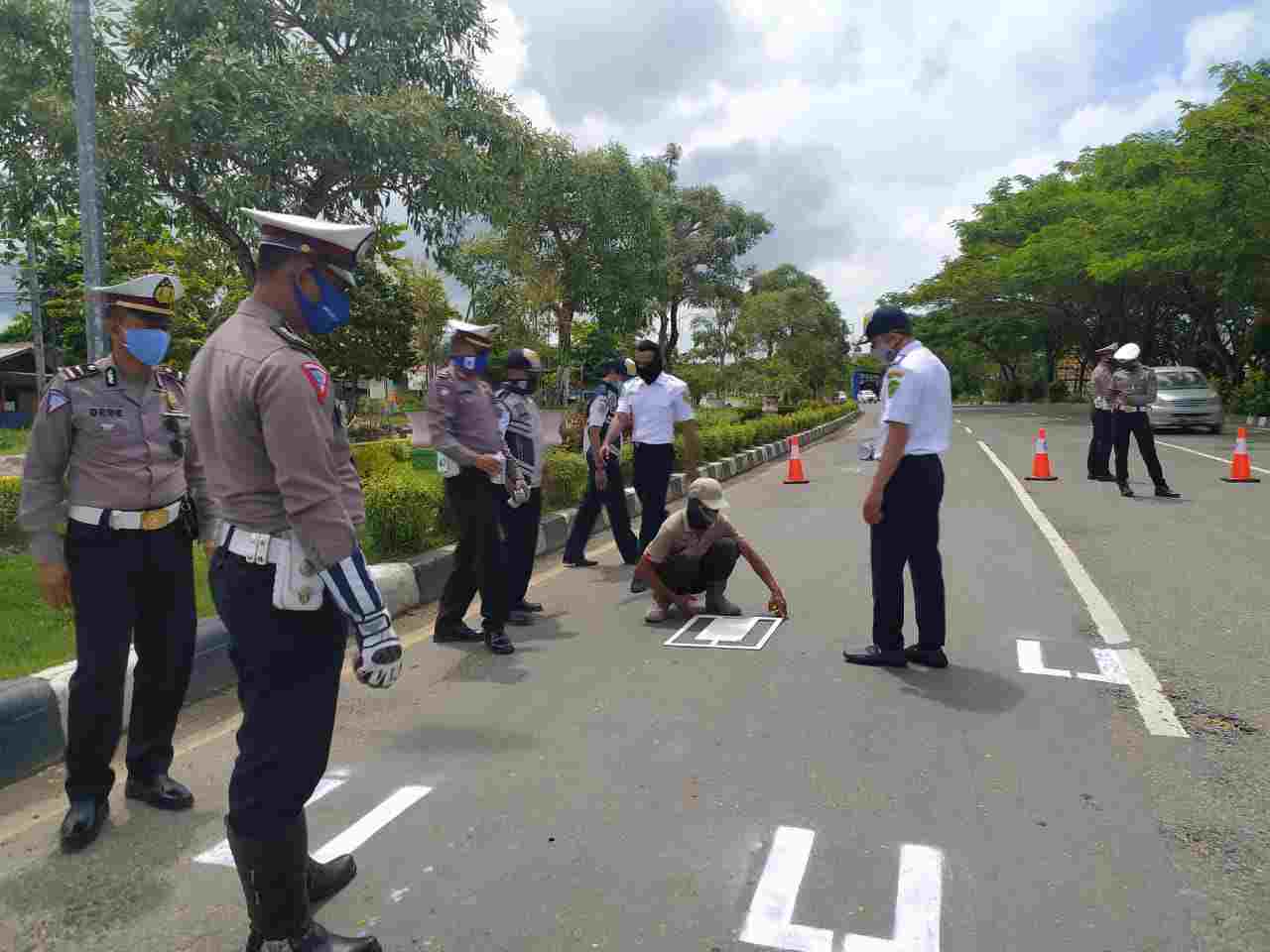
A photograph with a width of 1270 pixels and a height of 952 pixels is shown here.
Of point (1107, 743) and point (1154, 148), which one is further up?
point (1154, 148)

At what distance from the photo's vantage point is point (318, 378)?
7.47 ft

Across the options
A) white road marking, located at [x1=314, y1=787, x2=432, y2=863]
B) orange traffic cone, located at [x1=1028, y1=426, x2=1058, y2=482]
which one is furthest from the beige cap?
orange traffic cone, located at [x1=1028, y1=426, x2=1058, y2=482]

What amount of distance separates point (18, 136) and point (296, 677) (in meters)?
10.2

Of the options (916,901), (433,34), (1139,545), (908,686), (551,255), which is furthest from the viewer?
(551,255)

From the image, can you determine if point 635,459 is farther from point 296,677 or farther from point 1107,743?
point 296,677

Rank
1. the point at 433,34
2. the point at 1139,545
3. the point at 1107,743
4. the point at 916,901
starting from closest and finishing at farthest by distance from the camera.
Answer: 1. the point at 916,901
2. the point at 1107,743
3. the point at 1139,545
4. the point at 433,34

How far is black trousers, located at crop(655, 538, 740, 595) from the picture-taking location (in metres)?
5.93

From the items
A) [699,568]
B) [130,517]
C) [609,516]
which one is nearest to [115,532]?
[130,517]

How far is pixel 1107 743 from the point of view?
12.6 ft

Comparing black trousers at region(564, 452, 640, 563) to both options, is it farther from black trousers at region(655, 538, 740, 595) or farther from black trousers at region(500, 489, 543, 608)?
black trousers at region(655, 538, 740, 595)

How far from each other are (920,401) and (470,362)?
2.49m

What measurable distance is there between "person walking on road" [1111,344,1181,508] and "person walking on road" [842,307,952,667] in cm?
732

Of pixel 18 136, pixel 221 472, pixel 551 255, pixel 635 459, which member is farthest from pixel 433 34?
pixel 551 255

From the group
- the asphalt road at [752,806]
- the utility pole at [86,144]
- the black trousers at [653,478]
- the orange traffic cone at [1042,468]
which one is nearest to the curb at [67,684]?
the asphalt road at [752,806]
